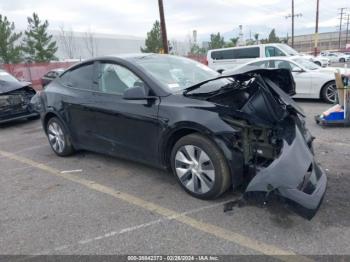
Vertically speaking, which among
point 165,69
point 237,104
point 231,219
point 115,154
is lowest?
point 231,219

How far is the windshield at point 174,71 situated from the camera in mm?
4145

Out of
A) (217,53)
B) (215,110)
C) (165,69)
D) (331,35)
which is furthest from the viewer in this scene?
(331,35)

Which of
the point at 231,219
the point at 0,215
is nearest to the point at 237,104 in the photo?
the point at 231,219

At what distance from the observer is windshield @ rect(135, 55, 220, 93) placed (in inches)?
163

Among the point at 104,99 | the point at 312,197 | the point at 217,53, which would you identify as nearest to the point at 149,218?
the point at 312,197

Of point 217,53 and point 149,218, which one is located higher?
point 217,53

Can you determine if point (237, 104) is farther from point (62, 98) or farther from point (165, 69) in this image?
point (62, 98)

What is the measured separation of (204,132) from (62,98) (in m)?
2.77

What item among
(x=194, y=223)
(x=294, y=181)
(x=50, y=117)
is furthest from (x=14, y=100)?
(x=294, y=181)

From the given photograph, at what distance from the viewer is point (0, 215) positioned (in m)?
3.68

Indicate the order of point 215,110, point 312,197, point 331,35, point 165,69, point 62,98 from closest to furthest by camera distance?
1. point 312,197
2. point 215,110
3. point 165,69
4. point 62,98
5. point 331,35

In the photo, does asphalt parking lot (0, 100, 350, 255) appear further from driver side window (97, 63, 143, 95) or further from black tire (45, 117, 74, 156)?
driver side window (97, 63, 143, 95)

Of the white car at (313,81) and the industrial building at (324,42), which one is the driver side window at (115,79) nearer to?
the white car at (313,81)

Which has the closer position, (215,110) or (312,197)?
(312,197)
